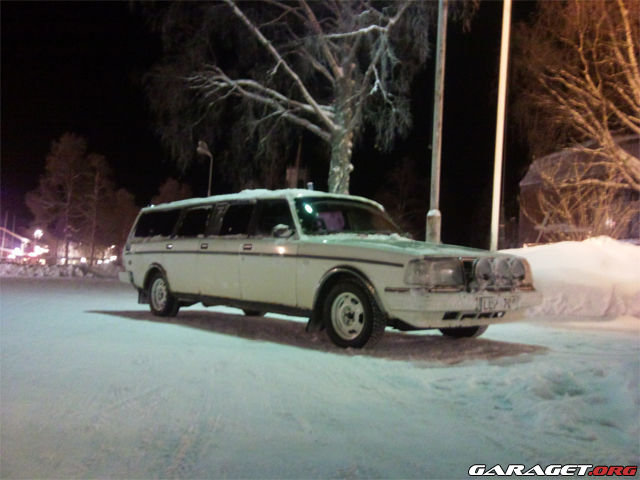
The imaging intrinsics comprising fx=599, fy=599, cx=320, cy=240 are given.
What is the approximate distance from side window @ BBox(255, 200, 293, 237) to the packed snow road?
1415mm

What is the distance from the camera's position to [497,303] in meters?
6.22

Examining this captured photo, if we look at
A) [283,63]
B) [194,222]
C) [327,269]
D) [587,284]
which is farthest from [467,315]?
[283,63]

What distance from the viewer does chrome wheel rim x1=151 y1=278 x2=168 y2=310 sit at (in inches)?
370

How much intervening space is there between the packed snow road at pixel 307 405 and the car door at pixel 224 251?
0.88 meters

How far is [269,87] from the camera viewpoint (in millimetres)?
18109

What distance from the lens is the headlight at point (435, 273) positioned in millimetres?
5848

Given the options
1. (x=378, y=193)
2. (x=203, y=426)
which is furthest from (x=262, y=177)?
(x=378, y=193)

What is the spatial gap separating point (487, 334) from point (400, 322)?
2.10 meters

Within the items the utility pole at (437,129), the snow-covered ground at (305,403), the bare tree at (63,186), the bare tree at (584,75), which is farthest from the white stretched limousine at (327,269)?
the bare tree at (63,186)

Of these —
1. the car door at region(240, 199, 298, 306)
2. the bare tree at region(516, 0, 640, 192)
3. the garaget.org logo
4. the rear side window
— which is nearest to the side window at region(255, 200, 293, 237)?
the car door at region(240, 199, 298, 306)

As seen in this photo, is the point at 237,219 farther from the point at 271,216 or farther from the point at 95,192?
the point at 95,192

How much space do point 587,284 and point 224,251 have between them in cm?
571

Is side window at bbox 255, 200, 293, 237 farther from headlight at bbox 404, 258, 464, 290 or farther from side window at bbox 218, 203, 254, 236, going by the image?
headlight at bbox 404, 258, 464, 290

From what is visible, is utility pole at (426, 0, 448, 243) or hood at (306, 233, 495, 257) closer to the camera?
hood at (306, 233, 495, 257)
